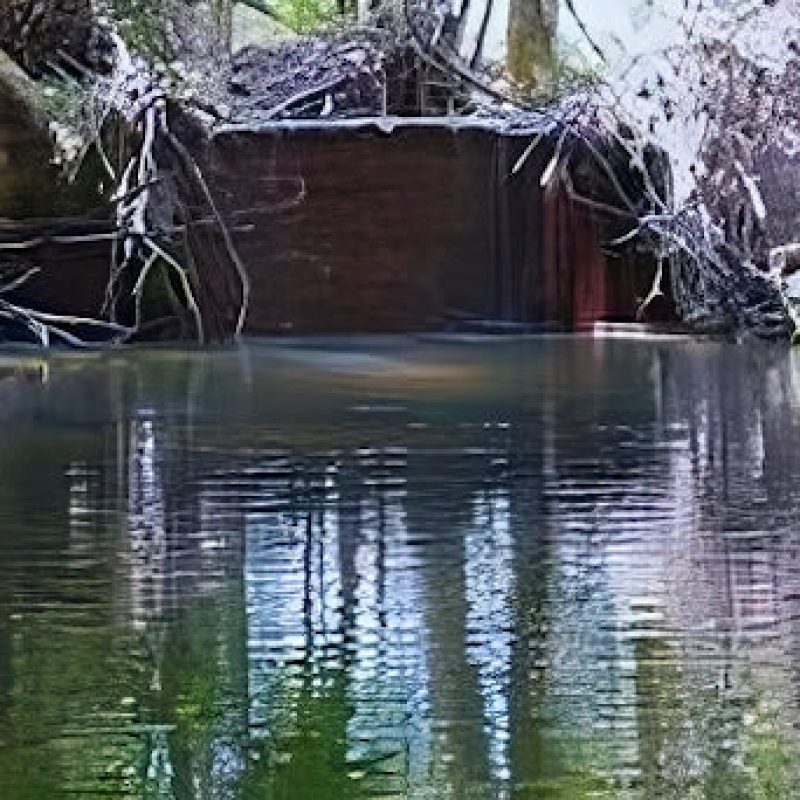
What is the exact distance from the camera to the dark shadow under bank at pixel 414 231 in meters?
8.45

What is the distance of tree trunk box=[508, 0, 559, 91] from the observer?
1135cm

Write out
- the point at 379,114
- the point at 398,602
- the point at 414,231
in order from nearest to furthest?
1. the point at 398,602
2. the point at 414,231
3. the point at 379,114

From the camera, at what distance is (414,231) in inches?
343

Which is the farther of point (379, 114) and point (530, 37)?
point (530, 37)

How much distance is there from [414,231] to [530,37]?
3198 millimetres

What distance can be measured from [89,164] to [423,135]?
67.1 inches

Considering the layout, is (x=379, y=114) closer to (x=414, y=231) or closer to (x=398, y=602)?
(x=414, y=231)

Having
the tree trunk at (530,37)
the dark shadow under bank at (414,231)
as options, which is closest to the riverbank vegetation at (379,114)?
the dark shadow under bank at (414,231)

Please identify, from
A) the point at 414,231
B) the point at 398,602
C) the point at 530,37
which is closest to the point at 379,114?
the point at 414,231

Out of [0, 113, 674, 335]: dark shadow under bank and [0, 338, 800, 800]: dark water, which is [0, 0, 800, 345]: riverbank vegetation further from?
[0, 338, 800, 800]: dark water

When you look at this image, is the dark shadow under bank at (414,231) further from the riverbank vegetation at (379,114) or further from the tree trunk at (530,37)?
the tree trunk at (530,37)

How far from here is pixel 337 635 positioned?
2121mm

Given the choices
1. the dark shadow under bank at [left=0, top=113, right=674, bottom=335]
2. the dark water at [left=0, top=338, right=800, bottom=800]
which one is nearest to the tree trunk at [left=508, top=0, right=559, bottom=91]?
the dark shadow under bank at [left=0, top=113, right=674, bottom=335]

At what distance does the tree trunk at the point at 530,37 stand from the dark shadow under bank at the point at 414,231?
101 inches
